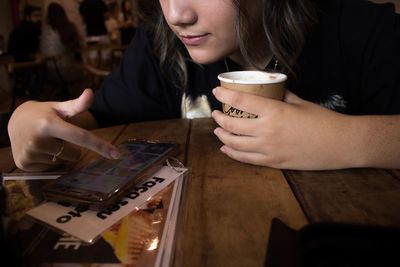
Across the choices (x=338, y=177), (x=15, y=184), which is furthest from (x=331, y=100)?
(x=15, y=184)

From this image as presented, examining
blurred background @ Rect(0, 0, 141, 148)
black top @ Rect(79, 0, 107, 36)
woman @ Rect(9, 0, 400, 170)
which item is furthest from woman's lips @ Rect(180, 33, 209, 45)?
black top @ Rect(79, 0, 107, 36)

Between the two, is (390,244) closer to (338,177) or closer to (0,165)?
(338,177)

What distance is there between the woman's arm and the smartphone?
0.20m

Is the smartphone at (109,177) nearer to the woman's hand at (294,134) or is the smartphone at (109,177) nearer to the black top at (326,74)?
the woman's hand at (294,134)

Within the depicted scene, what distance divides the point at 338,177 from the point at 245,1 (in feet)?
1.64

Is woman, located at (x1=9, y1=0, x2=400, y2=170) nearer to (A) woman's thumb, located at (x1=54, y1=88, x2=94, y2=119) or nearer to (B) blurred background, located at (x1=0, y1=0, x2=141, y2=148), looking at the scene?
(A) woman's thumb, located at (x1=54, y1=88, x2=94, y2=119)

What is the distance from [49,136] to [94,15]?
19.2 feet

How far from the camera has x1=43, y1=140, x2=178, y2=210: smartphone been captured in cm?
48

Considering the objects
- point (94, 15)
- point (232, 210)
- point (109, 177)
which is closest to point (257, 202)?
point (232, 210)

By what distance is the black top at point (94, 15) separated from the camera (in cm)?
560

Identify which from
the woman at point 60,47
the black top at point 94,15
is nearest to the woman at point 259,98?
the woman at point 60,47

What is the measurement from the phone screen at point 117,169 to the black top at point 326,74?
16.6 inches

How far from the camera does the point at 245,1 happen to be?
0.76 meters

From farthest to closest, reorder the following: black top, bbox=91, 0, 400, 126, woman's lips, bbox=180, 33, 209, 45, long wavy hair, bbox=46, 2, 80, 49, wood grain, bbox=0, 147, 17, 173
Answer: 1. long wavy hair, bbox=46, 2, 80, 49
2. black top, bbox=91, 0, 400, 126
3. woman's lips, bbox=180, 33, 209, 45
4. wood grain, bbox=0, 147, 17, 173
